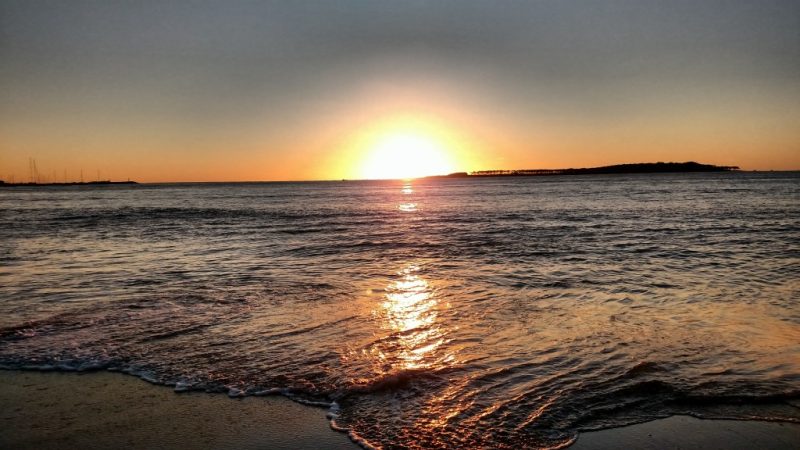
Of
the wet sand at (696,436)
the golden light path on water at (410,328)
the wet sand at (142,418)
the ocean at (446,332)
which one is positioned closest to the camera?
the wet sand at (696,436)

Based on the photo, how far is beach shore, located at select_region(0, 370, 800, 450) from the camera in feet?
15.8

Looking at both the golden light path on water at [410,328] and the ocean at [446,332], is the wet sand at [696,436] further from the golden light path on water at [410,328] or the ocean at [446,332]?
the golden light path on water at [410,328]

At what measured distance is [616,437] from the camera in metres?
4.95

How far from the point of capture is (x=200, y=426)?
17.0 ft

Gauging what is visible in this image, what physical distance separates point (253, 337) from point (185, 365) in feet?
4.60

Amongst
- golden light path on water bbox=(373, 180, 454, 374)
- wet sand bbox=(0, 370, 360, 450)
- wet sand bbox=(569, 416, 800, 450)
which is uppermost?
golden light path on water bbox=(373, 180, 454, 374)

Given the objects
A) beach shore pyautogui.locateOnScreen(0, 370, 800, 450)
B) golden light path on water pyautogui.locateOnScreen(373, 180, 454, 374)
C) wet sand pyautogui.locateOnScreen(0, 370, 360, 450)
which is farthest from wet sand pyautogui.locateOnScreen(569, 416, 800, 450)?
wet sand pyautogui.locateOnScreen(0, 370, 360, 450)

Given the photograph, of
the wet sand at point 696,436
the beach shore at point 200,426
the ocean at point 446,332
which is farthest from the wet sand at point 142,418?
the wet sand at point 696,436

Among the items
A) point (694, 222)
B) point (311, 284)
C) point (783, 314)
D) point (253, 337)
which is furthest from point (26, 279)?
point (694, 222)

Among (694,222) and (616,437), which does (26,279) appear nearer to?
(616,437)

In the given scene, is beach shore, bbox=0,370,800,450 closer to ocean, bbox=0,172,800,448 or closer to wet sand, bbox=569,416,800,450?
wet sand, bbox=569,416,800,450

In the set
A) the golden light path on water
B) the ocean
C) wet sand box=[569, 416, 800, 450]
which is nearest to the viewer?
wet sand box=[569, 416, 800, 450]

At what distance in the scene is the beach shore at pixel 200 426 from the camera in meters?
4.81

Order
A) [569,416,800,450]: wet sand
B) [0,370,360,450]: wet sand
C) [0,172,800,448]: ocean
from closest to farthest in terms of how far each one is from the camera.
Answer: [569,416,800,450]: wet sand, [0,370,360,450]: wet sand, [0,172,800,448]: ocean
